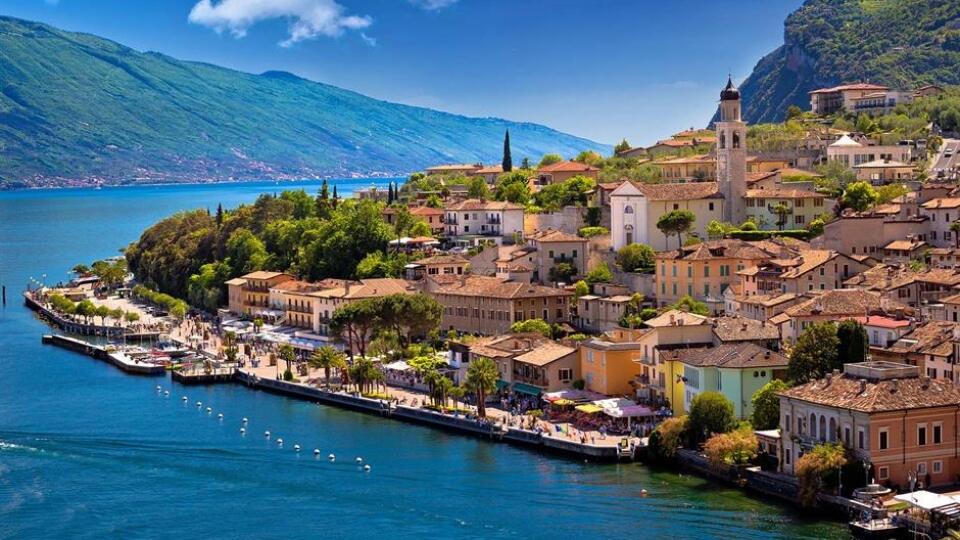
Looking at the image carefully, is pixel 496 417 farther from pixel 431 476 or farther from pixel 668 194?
pixel 668 194

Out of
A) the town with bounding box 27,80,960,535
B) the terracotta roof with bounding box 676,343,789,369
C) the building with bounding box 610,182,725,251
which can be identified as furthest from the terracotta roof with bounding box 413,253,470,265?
the terracotta roof with bounding box 676,343,789,369

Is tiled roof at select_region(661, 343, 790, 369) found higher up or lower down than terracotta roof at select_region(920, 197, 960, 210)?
lower down

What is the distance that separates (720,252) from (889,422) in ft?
87.4

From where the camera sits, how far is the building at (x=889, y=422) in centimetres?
3938

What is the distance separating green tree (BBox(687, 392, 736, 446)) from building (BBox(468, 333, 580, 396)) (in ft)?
33.1

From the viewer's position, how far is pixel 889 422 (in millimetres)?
39406

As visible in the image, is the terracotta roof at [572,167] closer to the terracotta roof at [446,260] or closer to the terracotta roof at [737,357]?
the terracotta roof at [446,260]

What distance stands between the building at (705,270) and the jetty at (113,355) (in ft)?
83.2

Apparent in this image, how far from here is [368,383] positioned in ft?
205

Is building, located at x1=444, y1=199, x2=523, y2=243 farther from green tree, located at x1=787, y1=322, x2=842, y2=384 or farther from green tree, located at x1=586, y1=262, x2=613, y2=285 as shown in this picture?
green tree, located at x1=787, y1=322, x2=842, y2=384

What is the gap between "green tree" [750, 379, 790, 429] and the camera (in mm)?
44969

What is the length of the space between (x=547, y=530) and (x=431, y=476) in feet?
24.5

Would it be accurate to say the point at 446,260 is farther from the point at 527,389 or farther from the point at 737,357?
the point at 737,357

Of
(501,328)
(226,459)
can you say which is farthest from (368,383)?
(226,459)
